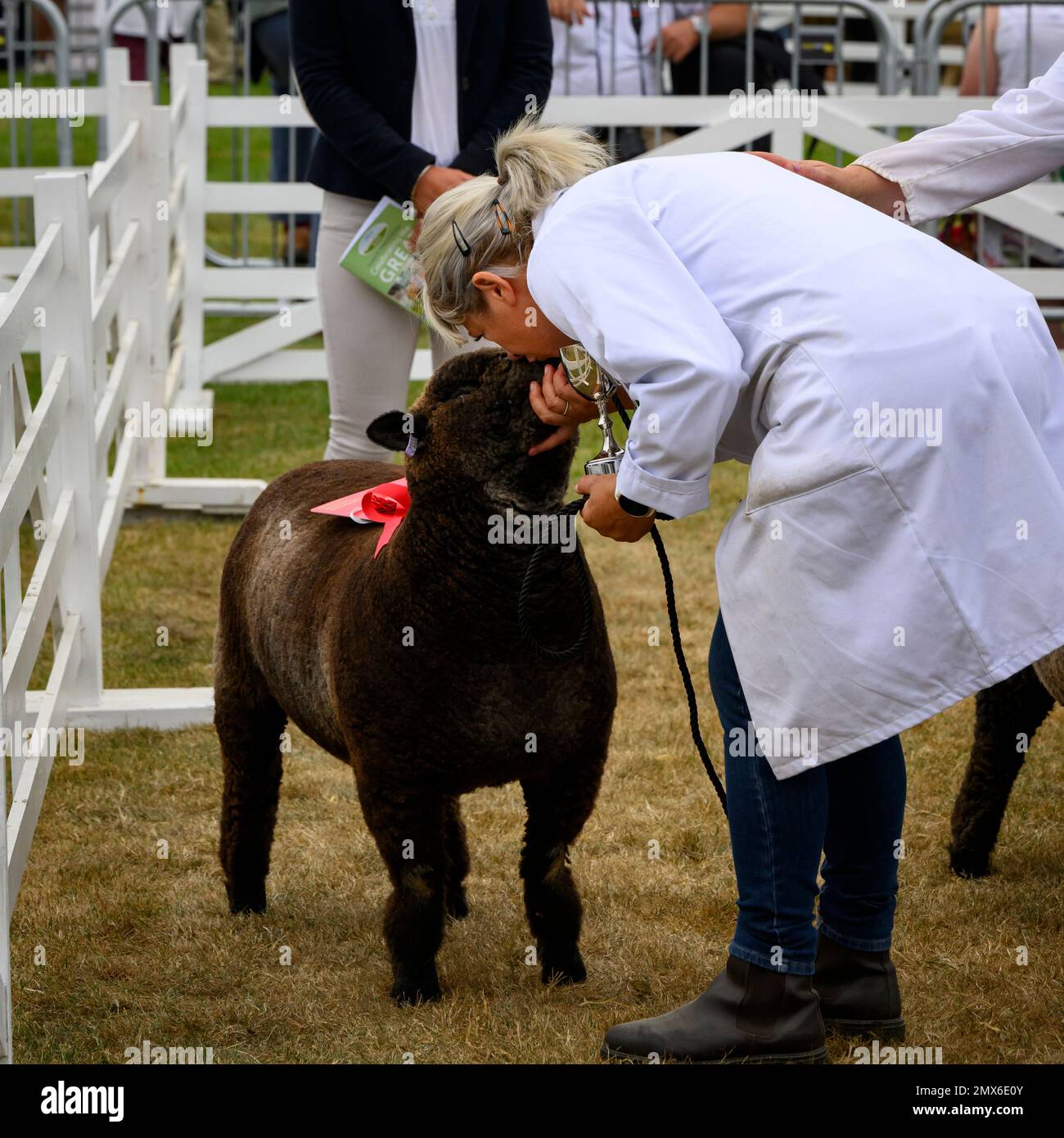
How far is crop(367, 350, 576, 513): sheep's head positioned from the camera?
2.70 metres

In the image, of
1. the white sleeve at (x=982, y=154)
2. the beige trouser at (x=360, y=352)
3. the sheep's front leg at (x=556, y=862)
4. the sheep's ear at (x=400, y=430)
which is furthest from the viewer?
the beige trouser at (x=360, y=352)

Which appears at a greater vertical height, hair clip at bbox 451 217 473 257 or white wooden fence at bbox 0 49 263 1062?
hair clip at bbox 451 217 473 257

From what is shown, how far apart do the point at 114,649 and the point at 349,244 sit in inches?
74.9

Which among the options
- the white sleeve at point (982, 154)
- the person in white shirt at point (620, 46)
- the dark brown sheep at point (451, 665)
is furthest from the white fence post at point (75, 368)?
the person in white shirt at point (620, 46)

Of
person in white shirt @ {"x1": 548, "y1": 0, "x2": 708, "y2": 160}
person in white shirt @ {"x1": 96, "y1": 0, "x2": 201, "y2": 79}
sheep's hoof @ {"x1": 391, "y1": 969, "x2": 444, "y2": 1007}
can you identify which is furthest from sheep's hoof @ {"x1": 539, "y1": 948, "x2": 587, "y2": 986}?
person in white shirt @ {"x1": 96, "y1": 0, "x2": 201, "y2": 79}

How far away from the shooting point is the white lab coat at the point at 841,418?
223 centimetres

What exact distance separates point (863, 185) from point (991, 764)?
1608 mm

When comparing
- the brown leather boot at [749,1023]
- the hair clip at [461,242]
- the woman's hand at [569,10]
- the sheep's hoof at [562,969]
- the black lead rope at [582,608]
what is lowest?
the sheep's hoof at [562,969]

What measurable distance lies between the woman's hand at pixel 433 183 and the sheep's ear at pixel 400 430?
5.36 feet

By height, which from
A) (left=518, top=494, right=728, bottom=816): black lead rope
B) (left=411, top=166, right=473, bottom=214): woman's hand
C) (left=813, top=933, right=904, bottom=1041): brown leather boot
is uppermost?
(left=411, top=166, right=473, bottom=214): woman's hand

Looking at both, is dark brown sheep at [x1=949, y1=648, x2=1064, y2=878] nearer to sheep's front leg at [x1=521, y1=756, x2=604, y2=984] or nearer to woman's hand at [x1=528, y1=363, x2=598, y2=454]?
sheep's front leg at [x1=521, y1=756, x2=604, y2=984]

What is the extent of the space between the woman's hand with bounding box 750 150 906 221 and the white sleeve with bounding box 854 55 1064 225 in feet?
0.04

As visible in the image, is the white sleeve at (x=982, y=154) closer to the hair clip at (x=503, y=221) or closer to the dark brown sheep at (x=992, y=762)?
the hair clip at (x=503, y=221)
